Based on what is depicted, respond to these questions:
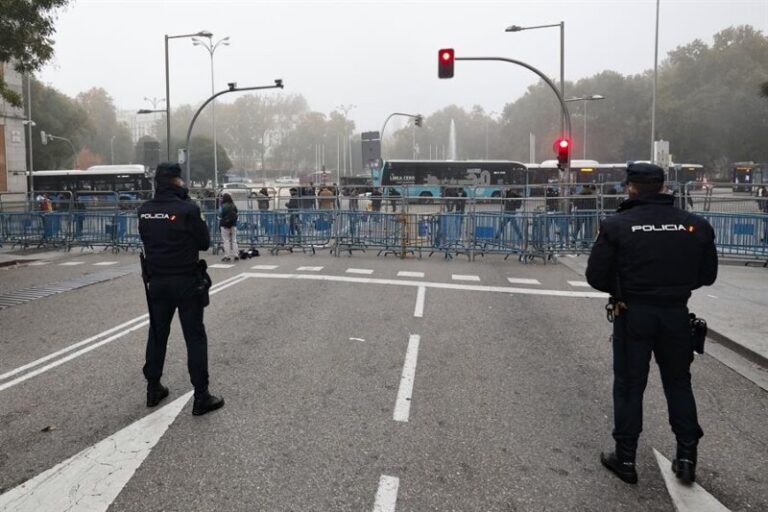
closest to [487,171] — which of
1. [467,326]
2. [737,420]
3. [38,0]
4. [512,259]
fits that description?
[512,259]

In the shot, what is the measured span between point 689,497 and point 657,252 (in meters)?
1.45

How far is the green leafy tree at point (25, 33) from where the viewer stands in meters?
12.9

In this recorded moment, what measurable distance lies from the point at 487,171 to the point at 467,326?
35.9 meters

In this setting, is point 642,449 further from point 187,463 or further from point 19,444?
point 19,444

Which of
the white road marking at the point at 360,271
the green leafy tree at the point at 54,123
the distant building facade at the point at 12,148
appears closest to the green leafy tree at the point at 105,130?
the green leafy tree at the point at 54,123

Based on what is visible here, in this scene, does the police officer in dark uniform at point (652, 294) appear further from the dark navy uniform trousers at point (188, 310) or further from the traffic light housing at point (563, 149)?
the traffic light housing at point (563, 149)

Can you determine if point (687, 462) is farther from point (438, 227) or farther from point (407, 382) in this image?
point (438, 227)

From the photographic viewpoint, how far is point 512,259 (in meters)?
15.2

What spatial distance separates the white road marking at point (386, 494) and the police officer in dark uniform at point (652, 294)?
1.41 m

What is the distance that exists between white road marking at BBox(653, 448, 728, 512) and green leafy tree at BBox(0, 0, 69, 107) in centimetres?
1432

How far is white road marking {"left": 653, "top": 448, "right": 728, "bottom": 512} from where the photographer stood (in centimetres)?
332

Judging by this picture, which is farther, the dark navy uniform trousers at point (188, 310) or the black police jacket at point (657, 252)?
the dark navy uniform trousers at point (188, 310)

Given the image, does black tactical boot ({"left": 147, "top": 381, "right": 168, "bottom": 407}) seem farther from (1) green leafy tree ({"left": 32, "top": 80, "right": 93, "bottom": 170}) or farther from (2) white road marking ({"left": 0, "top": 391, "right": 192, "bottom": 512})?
(1) green leafy tree ({"left": 32, "top": 80, "right": 93, "bottom": 170})

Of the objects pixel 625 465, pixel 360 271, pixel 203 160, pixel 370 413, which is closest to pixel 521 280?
Answer: pixel 360 271
